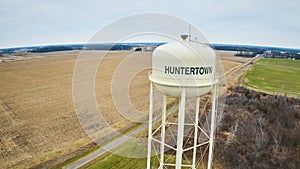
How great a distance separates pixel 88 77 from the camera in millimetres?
42219

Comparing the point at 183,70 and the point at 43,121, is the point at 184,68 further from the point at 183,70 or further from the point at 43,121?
the point at 43,121

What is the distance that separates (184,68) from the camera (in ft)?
24.0

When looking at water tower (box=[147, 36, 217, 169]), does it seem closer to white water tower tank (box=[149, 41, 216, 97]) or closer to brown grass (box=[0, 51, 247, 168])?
white water tower tank (box=[149, 41, 216, 97])

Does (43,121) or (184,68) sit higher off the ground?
(184,68)

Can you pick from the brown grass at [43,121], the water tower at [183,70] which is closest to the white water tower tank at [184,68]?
the water tower at [183,70]

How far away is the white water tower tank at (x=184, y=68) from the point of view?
735 centimetres

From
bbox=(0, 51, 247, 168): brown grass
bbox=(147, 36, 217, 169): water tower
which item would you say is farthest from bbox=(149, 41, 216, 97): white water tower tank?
bbox=(0, 51, 247, 168): brown grass

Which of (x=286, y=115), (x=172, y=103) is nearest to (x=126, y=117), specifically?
(x=172, y=103)

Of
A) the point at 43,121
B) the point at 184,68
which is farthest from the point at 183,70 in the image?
the point at 43,121

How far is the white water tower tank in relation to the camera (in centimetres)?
735

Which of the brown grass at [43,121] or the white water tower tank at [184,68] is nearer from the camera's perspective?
the white water tower tank at [184,68]

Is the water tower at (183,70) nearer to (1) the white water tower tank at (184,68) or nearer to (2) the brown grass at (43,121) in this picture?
(1) the white water tower tank at (184,68)

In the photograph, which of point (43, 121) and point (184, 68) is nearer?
point (184, 68)

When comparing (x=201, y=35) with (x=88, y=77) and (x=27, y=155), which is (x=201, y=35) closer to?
(x=27, y=155)
